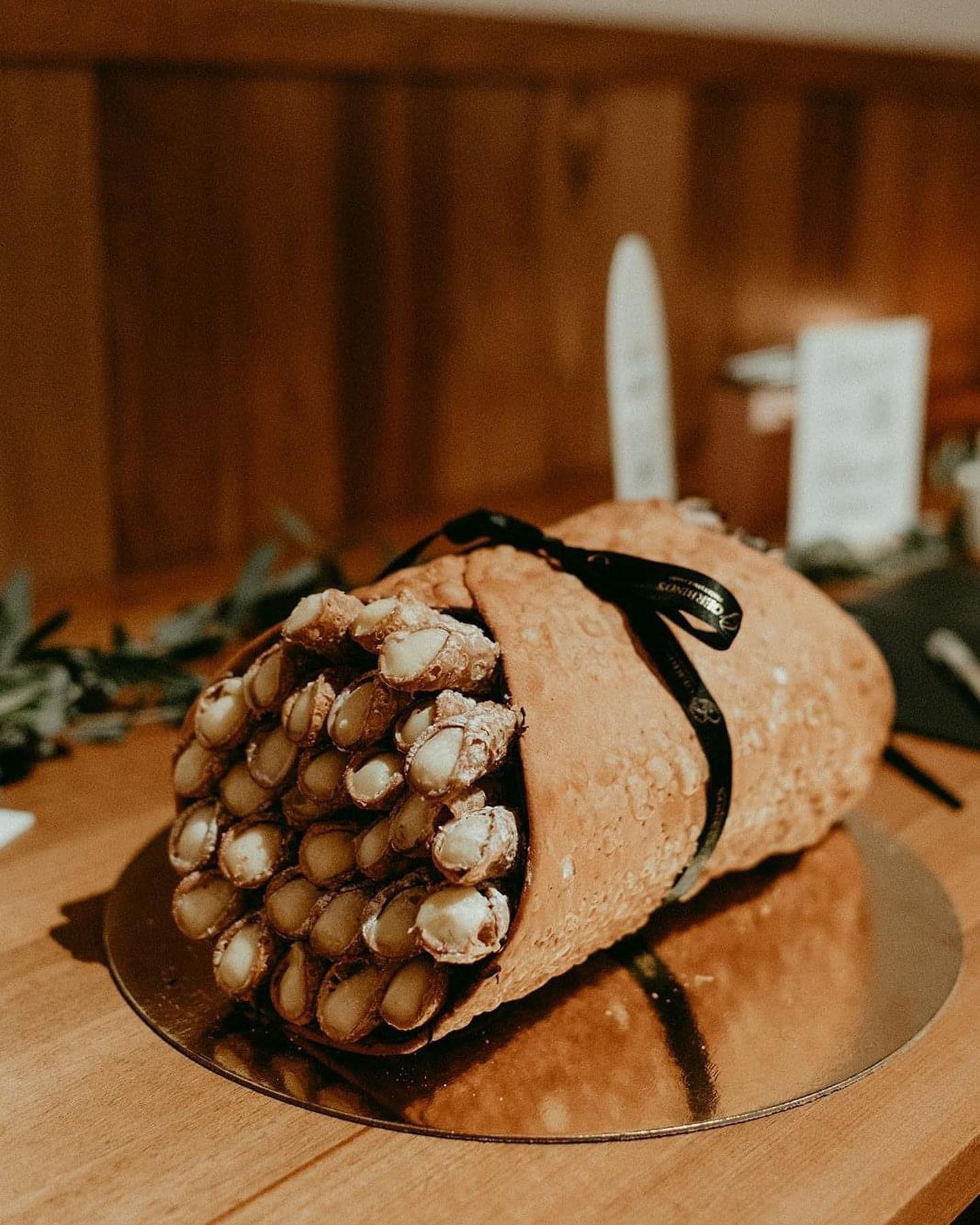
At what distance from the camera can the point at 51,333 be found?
3.96 ft

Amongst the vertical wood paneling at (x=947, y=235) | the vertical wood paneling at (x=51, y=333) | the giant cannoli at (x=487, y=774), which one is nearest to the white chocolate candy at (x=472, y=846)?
the giant cannoli at (x=487, y=774)

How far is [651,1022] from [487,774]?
6.6 inches

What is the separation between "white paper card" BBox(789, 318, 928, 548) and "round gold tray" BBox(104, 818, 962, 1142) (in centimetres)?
82

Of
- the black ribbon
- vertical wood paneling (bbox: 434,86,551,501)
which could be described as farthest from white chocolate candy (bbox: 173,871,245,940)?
vertical wood paneling (bbox: 434,86,551,501)

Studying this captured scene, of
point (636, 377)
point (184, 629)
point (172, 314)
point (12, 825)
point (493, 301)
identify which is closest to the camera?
point (12, 825)

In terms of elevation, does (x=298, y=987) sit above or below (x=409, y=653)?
below

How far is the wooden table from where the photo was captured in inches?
23.0

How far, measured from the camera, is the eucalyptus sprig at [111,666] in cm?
103

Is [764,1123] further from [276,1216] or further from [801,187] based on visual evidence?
[801,187]

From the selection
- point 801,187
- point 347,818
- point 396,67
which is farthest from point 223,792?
point 801,187

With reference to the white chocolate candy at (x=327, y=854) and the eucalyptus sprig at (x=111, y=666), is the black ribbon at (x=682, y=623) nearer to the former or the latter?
the white chocolate candy at (x=327, y=854)

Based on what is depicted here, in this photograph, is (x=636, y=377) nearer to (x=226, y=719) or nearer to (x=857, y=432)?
(x=857, y=432)

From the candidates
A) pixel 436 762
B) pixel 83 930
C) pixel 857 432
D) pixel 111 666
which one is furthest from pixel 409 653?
pixel 857 432

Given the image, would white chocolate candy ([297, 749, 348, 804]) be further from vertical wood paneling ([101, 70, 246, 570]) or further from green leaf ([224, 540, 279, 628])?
vertical wood paneling ([101, 70, 246, 570])
